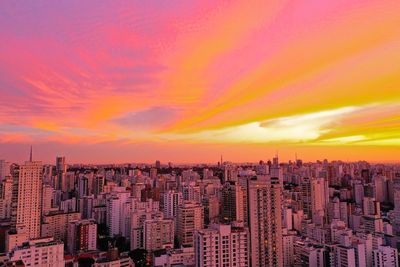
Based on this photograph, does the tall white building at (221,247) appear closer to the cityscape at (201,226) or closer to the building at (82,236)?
the cityscape at (201,226)

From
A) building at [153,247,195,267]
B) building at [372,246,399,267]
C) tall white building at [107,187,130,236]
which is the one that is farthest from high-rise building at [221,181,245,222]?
tall white building at [107,187,130,236]

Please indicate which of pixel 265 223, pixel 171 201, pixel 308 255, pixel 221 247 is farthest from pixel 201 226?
pixel 221 247

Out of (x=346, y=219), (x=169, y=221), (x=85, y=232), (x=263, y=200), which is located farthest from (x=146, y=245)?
(x=346, y=219)

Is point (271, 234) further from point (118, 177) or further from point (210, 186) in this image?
point (118, 177)

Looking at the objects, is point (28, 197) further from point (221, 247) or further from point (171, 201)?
point (221, 247)

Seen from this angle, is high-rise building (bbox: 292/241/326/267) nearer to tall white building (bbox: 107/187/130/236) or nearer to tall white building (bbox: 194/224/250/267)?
tall white building (bbox: 194/224/250/267)
